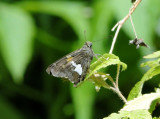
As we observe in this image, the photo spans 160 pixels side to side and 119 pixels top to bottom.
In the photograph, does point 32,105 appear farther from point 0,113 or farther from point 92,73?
point 92,73

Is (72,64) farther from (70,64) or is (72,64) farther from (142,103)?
(142,103)

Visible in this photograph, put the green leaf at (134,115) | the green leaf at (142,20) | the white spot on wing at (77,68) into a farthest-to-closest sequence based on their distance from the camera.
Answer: the green leaf at (142,20)
the white spot on wing at (77,68)
the green leaf at (134,115)

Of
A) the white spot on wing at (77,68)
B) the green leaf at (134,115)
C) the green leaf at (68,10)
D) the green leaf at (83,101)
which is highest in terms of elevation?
the green leaf at (68,10)

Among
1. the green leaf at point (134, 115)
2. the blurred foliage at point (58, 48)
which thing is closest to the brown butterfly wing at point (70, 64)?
the green leaf at point (134, 115)

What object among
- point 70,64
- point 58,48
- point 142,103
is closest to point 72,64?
point 70,64

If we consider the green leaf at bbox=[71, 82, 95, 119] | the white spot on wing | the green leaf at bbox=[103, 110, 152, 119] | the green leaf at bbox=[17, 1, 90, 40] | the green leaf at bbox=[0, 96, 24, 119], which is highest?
the green leaf at bbox=[17, 1, 90, 40]

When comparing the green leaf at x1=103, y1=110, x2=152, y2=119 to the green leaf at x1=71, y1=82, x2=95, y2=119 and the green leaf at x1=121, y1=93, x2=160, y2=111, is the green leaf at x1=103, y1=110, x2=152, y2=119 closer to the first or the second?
the green leaf at x1=121, y1=93, x2=160, y2=111

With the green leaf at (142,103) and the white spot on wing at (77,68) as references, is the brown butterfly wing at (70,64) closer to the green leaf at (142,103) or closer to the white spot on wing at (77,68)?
the white spot on wing at (77,68)

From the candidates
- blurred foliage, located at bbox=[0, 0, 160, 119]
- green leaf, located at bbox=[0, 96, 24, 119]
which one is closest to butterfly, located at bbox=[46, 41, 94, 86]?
blurred foliage, located at bbox=[0, 0, 160, 119]
